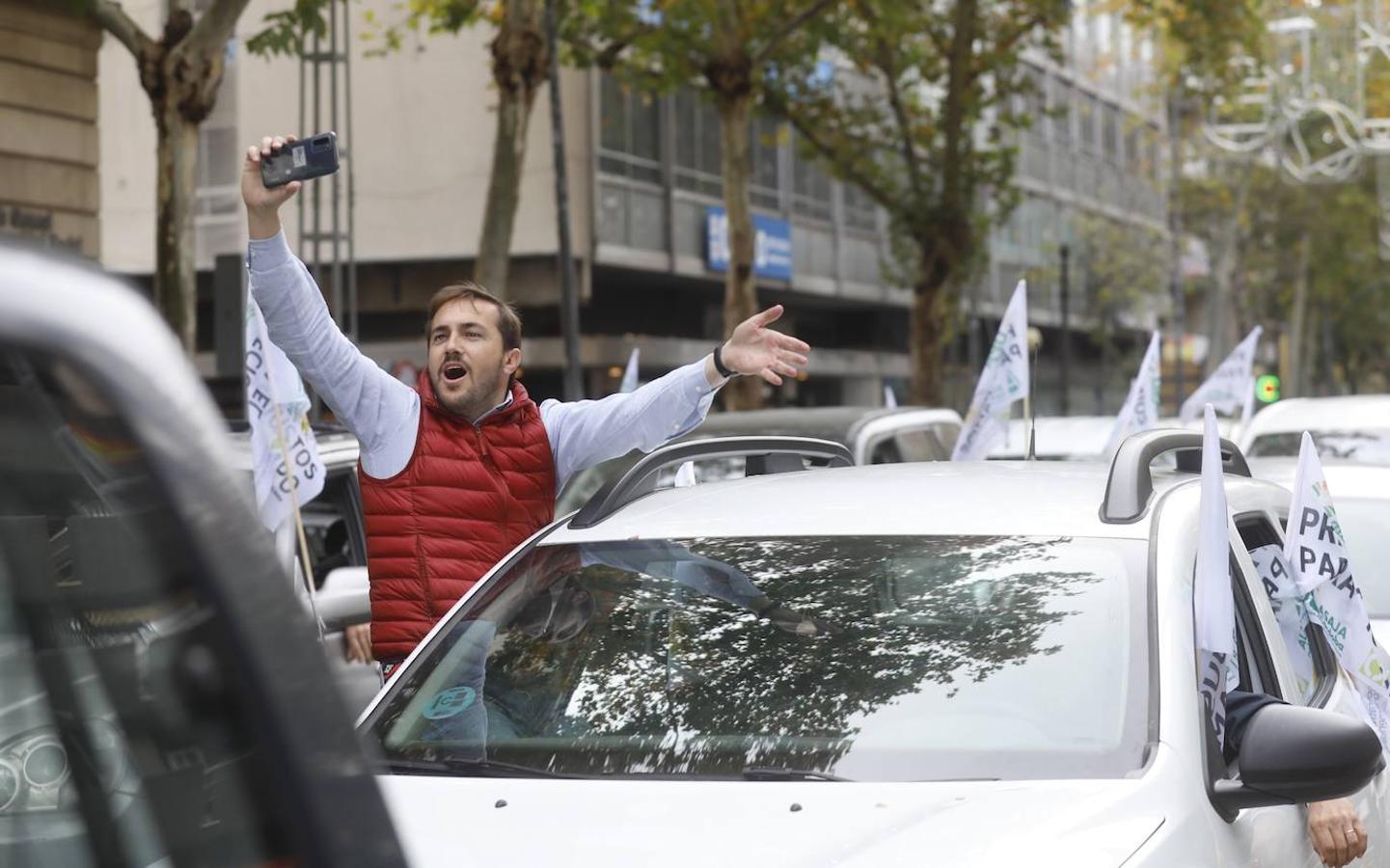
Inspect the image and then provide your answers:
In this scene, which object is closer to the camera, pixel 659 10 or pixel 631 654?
pixel 631 654

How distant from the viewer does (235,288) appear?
1234 cm

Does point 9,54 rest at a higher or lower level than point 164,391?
higher

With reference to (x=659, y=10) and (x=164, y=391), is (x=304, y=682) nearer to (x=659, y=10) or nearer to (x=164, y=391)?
(x=164, y=391)

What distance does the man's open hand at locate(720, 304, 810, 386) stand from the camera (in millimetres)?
4879

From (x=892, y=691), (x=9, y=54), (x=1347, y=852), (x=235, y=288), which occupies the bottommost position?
(x=1347, y=852)

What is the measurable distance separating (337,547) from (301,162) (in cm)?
440

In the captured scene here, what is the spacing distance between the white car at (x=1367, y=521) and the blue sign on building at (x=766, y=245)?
3119 cm

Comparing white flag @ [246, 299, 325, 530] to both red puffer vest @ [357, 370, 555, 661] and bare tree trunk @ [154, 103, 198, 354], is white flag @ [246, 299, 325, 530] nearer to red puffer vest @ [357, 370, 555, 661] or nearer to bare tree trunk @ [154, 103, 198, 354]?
red puffer vest @ [357, 370, 555, 661]

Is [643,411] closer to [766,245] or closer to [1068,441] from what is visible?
[1068,441]

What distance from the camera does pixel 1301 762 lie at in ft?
11.0

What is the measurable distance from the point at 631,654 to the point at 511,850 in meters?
0.78

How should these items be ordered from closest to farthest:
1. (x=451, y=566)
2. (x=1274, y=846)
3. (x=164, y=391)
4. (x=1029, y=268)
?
(x=164, y=391)
(x=1274, y=846)
(x=451, y=566)
(x=1029, y=268)

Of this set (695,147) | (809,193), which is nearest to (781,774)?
(695,147)

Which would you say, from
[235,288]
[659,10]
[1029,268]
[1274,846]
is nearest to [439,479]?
[1274,846]
